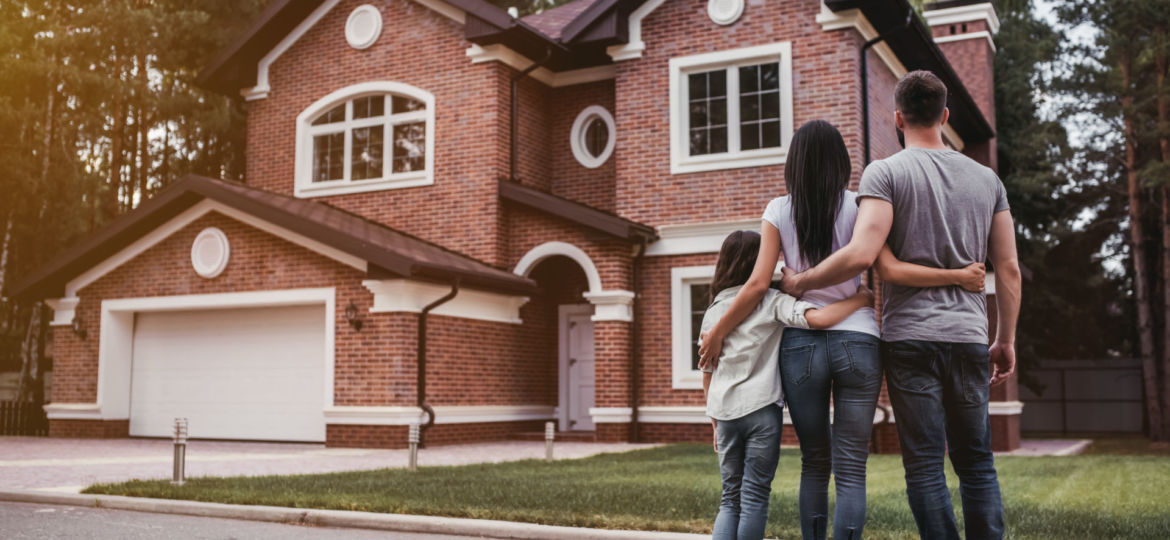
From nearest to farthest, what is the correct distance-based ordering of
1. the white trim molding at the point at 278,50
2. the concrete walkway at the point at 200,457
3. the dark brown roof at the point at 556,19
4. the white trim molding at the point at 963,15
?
1. the concrete walkway at the point at 200,457
2. the dark brown roof at the point at 556,19
3. the white trim molding at the point at 278,50
4. the white trim molding at the point at 963,15

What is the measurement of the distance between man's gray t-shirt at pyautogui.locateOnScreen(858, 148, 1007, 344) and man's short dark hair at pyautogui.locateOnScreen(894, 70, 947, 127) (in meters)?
0.12

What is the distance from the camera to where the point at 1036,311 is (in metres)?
25.5

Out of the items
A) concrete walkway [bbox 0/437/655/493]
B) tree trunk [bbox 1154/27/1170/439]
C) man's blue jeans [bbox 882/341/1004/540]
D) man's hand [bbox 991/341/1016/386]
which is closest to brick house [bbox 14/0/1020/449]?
concrete walkway [bbox 0/437/655/493]

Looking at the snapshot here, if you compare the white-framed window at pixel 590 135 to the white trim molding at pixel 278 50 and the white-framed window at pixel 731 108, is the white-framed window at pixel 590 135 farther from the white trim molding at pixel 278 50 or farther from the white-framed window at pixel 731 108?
the white trim molding at pixel 278 50

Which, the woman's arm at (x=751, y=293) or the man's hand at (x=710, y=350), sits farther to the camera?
the man's hand at (x=710, y=350)

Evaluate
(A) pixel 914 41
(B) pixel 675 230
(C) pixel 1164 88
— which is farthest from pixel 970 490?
(C) pixel 1164 88

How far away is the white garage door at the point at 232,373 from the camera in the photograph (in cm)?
1538

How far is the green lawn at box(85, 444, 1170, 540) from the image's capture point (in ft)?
21.4

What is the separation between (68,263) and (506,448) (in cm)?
742

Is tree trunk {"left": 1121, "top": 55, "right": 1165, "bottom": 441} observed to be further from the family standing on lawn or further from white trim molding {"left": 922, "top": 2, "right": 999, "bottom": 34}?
the family standing on lawn

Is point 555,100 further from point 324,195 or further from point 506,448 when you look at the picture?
point 506,448

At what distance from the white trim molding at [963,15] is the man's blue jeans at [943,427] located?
57.8 feet

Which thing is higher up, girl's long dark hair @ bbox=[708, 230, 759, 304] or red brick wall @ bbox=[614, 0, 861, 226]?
red brick wall @ bbox=[614, 0, 861, 226]

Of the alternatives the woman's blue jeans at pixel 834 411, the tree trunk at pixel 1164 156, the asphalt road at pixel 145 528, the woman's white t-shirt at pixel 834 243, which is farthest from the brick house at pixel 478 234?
the woman's blue jeans at pixel 834 411
